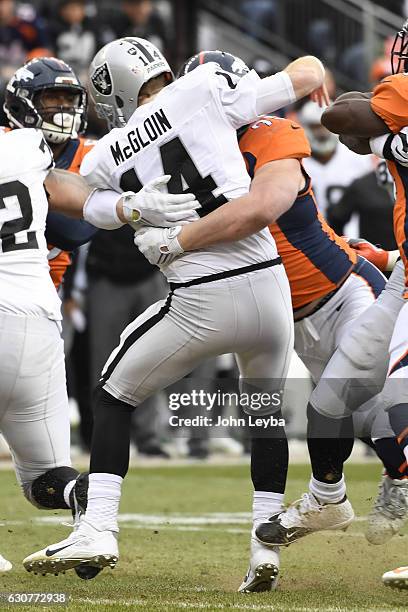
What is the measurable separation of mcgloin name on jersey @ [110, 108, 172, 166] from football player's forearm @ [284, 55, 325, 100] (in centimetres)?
51

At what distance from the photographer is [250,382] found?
4.99 metres

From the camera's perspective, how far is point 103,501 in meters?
4.74

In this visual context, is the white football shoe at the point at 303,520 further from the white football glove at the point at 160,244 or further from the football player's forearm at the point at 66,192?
the football player's forearm at the point at 66,192

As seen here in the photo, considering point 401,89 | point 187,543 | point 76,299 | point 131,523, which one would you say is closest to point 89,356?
point 76,299

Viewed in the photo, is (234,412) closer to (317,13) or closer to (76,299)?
(76,299)

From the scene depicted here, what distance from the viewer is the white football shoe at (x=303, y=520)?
4.90m

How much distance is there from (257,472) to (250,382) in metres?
0.37

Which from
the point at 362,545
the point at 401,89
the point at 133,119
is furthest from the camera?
the point at 362,545

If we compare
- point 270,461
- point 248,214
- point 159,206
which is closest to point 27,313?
point 159,206

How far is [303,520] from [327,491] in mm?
151

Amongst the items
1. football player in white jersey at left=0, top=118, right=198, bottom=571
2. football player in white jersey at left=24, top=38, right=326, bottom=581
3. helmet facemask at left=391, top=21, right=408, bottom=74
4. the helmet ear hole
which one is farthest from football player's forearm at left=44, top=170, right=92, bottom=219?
helmet facemask at left=391, top=21, right=408, bottom=74

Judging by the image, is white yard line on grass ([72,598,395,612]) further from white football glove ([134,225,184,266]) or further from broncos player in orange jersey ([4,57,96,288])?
broncos player in orange jersey ([4,57,96,288])

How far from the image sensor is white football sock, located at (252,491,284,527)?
16.4 feet

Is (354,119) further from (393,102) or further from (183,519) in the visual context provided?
(183,519)
